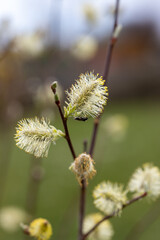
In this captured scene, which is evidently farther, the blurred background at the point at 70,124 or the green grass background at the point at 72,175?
the green grass background at the point at 72,175

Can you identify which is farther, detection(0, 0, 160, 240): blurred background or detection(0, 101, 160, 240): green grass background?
detection(0, 101, 160, 240): green grass background

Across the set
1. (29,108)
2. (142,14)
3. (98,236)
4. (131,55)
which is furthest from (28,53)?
(142,14)

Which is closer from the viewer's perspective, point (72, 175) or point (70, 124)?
point (72, 175)

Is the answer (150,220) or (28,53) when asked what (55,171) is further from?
(28,53)
